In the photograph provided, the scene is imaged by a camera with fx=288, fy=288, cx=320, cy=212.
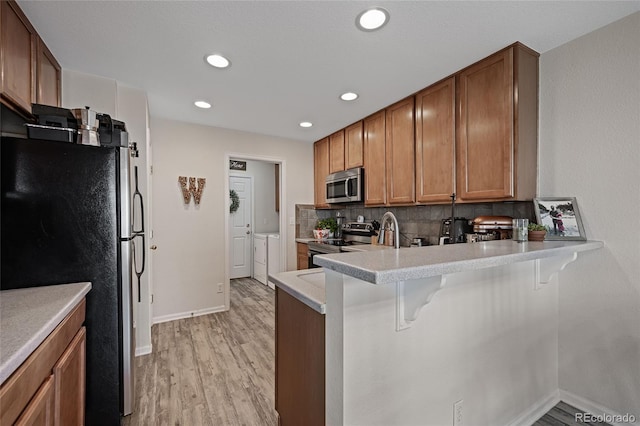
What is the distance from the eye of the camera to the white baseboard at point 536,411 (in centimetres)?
168

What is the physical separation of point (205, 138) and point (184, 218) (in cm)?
104

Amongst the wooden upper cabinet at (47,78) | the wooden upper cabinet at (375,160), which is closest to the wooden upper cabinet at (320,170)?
the wooden upper cabinet at (375,160)

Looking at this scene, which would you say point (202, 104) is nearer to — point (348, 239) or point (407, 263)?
point (348, 239)

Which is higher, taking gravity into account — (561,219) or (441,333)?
(561,219)

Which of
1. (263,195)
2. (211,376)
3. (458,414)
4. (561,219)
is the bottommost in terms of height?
(211,376)

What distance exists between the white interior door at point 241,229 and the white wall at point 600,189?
477 cm

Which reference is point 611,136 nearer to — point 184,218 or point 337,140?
point 337,140

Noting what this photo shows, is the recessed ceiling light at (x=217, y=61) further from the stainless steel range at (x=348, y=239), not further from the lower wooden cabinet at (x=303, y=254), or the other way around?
the lower wooden cabinet at (x=303, y=254)

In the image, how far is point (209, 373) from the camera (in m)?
2.27

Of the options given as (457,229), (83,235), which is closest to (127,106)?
(83,235)

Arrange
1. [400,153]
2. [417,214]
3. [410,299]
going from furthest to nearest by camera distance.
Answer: [417,214]
[400,153]
[410,299]

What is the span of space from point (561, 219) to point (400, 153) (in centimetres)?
144

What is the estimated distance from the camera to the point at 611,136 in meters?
1.68

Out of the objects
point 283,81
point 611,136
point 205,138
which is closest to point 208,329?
point 205,138
